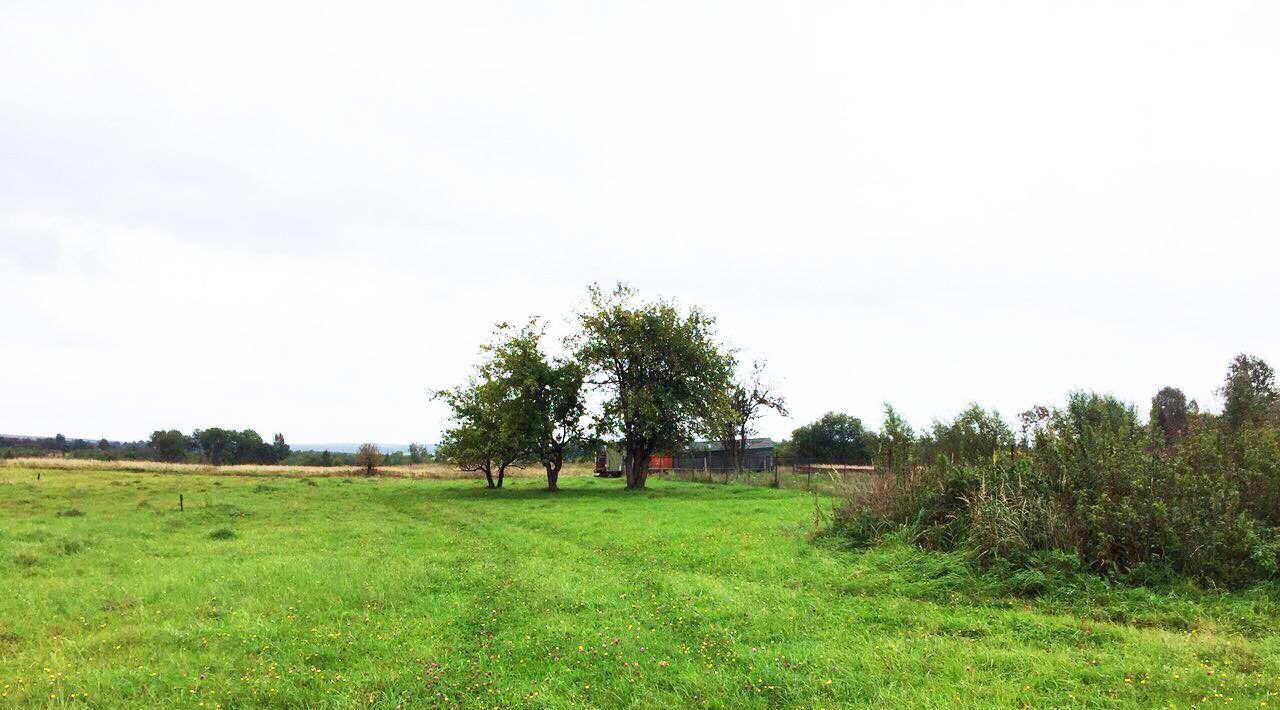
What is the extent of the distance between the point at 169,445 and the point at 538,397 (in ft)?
368

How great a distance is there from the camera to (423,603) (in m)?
10.4

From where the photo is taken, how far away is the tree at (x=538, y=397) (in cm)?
3691

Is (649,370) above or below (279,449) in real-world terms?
→ above

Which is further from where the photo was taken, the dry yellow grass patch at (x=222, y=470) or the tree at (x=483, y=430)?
the dry yellow grass patch at (x=222, y=470)

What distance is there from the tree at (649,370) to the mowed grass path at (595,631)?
21942mm

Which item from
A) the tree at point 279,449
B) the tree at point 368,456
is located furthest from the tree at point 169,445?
the tree at point 368,456

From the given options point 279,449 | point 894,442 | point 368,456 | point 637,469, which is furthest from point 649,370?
point 279,449

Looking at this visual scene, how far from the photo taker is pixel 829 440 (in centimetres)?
9144

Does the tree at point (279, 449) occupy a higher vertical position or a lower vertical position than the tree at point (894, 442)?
lower

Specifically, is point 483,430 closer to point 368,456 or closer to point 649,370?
point 649,370

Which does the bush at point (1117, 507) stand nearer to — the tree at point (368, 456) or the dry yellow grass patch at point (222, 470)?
the dry yellow grass patch at point (222, 470)

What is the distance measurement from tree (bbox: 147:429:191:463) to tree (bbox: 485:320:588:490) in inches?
4223

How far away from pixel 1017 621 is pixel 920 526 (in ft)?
17.1

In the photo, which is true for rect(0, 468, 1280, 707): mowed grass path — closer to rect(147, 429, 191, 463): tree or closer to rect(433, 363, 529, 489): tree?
rect(433, 363, 529, 489): tree
